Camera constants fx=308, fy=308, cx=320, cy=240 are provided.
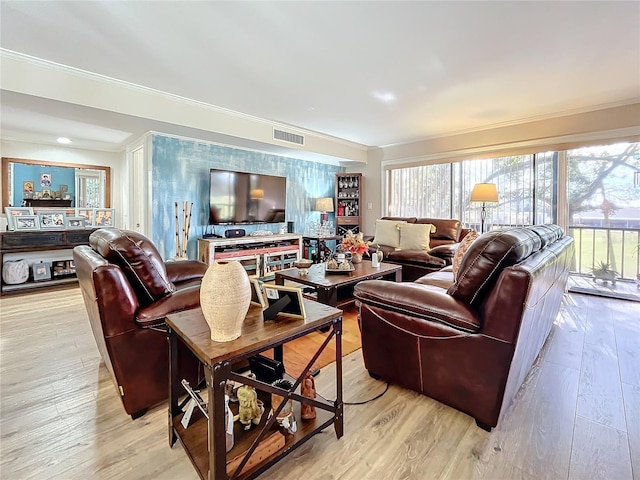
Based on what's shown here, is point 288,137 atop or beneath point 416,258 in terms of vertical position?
atop

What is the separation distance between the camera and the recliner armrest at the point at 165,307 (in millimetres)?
1596

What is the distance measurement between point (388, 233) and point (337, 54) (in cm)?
305

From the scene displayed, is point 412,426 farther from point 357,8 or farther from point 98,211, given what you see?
point 98,211

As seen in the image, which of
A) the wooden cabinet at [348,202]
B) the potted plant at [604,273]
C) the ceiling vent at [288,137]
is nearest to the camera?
the potted plant at [604,273]

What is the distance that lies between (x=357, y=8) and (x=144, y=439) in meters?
2.82

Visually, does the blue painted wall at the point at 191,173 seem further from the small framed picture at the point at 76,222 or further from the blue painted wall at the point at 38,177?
the blue painted wall at the point at 38,177

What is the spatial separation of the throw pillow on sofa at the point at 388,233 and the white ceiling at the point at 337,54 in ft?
5.80

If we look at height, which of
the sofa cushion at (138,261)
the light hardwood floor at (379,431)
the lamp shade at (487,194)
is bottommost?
the light hardwood floor at (379,431)

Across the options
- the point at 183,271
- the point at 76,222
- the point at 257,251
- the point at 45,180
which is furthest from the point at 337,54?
the point at 45,180

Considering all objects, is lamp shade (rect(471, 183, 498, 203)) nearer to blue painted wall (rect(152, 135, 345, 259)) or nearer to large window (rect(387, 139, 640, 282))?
large window (rect(387, 139, 640, 282))

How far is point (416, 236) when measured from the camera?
4.77 metres

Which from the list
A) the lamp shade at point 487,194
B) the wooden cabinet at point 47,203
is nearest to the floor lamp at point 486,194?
the lamp shade at point 487,194

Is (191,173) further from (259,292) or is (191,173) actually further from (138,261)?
(259,292)

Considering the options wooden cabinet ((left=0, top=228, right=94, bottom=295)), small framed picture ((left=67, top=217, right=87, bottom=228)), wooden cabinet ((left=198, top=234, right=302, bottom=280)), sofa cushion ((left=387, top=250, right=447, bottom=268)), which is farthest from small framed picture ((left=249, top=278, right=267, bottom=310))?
small framed picture ((left=67, top=217, right=87, bottom=228))
